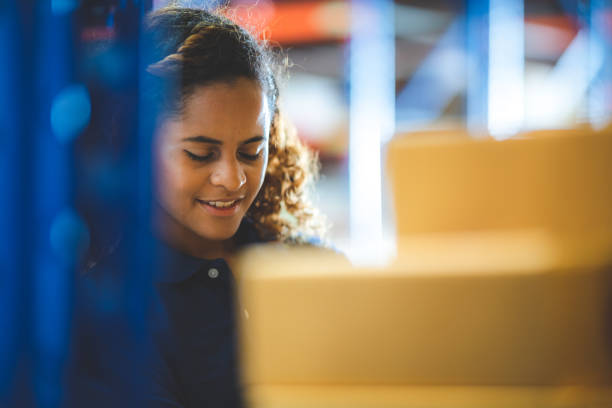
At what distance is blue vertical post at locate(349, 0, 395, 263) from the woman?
108 inches

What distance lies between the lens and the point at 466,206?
128 cm

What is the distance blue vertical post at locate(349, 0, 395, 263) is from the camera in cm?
367

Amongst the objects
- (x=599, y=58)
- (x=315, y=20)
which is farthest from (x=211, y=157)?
(x=599, y=58)

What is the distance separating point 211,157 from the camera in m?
0.83

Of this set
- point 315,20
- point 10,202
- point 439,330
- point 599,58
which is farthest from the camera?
point 315,20

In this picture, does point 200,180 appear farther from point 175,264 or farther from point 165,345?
point 165,345

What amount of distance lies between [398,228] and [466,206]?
19 cm

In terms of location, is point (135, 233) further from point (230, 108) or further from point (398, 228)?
point (398, 228)

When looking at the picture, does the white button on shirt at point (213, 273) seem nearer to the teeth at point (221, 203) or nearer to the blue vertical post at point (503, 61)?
the teeth at point (221, 203)

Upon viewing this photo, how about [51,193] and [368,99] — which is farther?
[368,99]

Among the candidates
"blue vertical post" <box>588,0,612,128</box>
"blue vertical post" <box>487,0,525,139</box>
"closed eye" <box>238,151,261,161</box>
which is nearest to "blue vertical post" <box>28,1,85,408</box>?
"closed eye" <box>238,151,261,161</box>

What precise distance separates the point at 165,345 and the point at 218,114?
341 mm

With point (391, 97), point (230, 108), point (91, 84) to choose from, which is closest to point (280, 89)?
point (230, 108)

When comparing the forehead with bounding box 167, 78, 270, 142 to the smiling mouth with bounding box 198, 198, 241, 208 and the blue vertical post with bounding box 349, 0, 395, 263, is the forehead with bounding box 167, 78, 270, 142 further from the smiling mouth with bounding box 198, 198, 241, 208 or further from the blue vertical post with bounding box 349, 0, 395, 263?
the blue vertical post with bounding box 349, 0, 395, 263
